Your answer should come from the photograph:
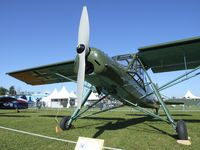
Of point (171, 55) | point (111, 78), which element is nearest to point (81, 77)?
point (111, 78)

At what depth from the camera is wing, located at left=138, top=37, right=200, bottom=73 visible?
371 inches

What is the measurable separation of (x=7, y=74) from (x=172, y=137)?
1009 cm

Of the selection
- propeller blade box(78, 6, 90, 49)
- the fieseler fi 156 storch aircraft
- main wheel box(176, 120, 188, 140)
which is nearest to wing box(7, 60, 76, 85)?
the fieseler fi 156 storch aircraft

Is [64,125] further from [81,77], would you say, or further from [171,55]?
[171,55]

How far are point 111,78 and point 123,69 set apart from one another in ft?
2.68

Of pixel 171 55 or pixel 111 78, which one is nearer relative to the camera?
pixel 111 78

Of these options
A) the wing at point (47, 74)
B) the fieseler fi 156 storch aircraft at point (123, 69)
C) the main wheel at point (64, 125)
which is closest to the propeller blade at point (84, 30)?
the fieseler fi 156 storch aircraft at point (123, 69)

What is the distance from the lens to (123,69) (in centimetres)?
887

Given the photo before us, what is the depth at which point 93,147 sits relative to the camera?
4215 mm

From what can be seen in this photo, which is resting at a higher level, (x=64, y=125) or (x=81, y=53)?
(x=81, y=53)

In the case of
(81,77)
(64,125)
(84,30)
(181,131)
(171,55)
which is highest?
(171,55)

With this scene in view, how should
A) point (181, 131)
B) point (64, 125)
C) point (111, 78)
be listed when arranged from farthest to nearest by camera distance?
1. point (64, 125)
2. point (111, 78)
3. point (181, 131)

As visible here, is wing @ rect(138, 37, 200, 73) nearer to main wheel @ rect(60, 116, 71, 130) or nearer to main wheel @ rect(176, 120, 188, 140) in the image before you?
main wheel @ rect(176, 120, 188, 140)

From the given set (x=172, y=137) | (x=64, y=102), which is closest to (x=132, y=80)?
(x=172, y=137)
